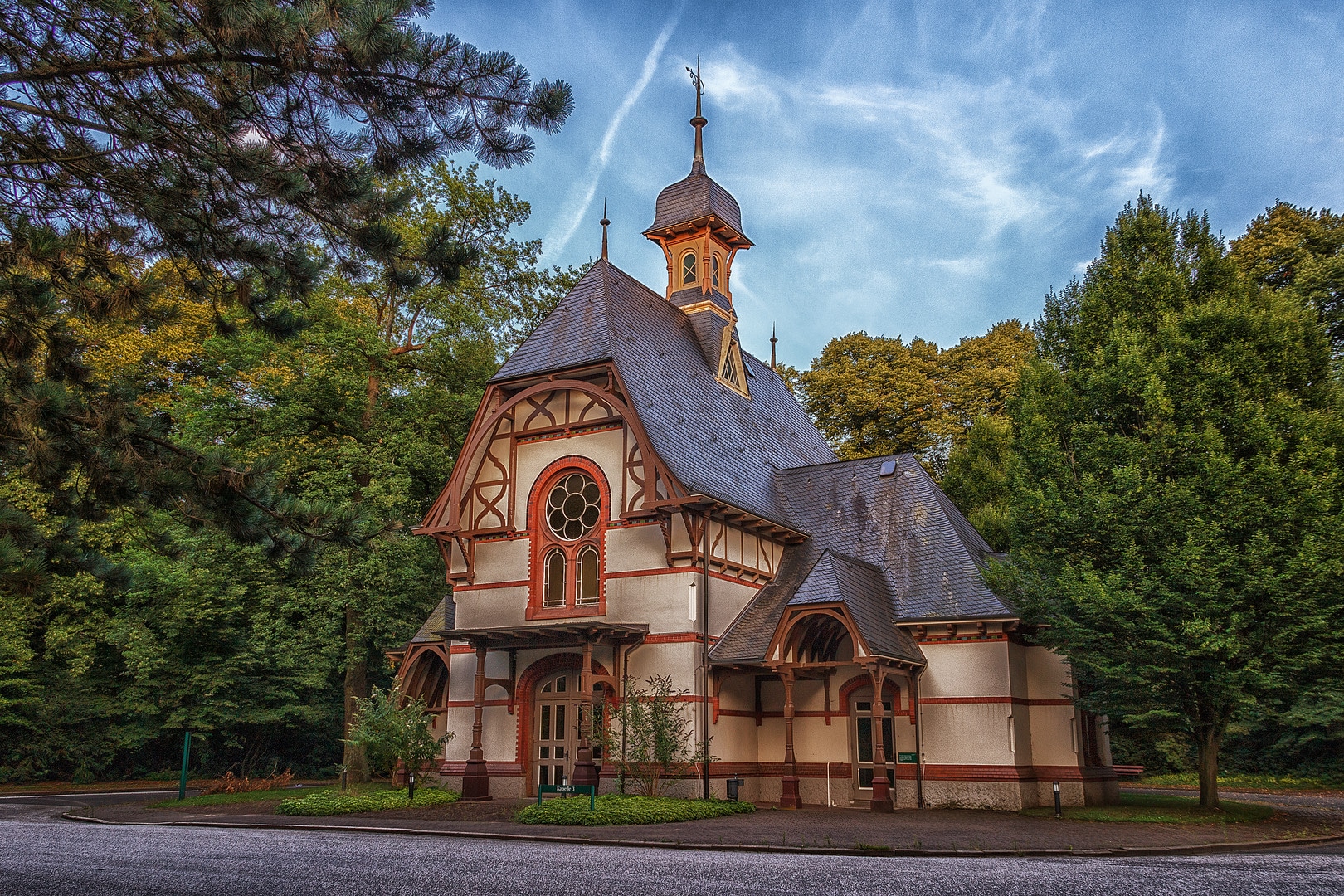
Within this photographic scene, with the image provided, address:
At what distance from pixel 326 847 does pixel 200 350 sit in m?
22.3

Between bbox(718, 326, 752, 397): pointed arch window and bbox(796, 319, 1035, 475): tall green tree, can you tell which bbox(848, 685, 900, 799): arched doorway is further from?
bbox(796, 319, 1035, 475): tall green tree

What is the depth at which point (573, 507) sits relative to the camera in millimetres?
22984

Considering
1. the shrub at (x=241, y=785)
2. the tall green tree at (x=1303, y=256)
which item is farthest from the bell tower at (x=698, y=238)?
the shrub at (x=241, y=785)

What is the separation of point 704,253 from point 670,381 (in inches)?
257

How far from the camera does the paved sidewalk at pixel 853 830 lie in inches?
531

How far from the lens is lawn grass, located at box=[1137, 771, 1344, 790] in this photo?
99.9 feet

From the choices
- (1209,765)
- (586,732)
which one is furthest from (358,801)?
(1209,765)

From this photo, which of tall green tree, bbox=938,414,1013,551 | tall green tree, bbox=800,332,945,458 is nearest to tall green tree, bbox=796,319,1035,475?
tall green tree, bbox=800,332,945,458

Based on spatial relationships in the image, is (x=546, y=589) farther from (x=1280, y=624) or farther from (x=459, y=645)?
(x=1280, y=624)

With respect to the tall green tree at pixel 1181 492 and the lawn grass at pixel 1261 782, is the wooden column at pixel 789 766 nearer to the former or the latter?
the tall green tree at pixel 1181 492

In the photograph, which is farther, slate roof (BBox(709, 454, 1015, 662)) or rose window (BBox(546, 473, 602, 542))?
rose window (BBox(546, 473, 602, 542))

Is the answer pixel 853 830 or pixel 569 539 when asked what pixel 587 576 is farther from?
pixel 853 830

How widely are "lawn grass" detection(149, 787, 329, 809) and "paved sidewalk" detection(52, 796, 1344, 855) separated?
1693 mm

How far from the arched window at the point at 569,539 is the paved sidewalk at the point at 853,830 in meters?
4.33
